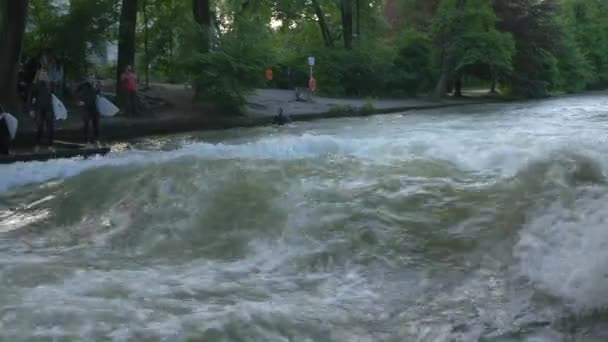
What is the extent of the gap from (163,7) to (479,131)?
14.9m

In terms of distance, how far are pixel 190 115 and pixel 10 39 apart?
7.26m

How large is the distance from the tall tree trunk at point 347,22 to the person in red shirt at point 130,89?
64.4ft

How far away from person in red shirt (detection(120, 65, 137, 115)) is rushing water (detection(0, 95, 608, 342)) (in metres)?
10.0

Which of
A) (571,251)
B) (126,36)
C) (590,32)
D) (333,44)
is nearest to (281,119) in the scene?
(126,36)

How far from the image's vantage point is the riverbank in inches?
795

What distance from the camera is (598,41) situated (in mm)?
58375

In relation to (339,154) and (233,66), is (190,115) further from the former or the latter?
(339,154)

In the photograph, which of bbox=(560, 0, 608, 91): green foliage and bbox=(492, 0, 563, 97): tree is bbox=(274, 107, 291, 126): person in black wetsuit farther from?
bbox=(560, 0, 608, 91): green foliage

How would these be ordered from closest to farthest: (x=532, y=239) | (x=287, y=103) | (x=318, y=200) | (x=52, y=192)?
(x=532, y=239), (x=318, y=200), (x=52, y=192), (x=287, y=103)

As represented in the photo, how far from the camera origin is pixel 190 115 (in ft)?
80.2

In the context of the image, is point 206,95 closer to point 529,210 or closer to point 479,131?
point 479,131

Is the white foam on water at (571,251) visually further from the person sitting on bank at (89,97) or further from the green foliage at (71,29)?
the green foliage at (71,29)

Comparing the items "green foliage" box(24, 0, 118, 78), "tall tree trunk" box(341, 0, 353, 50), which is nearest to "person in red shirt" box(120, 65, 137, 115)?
"green foliage" box(24, 0, 118, 78)

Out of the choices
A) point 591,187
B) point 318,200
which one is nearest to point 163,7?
point 318,200
